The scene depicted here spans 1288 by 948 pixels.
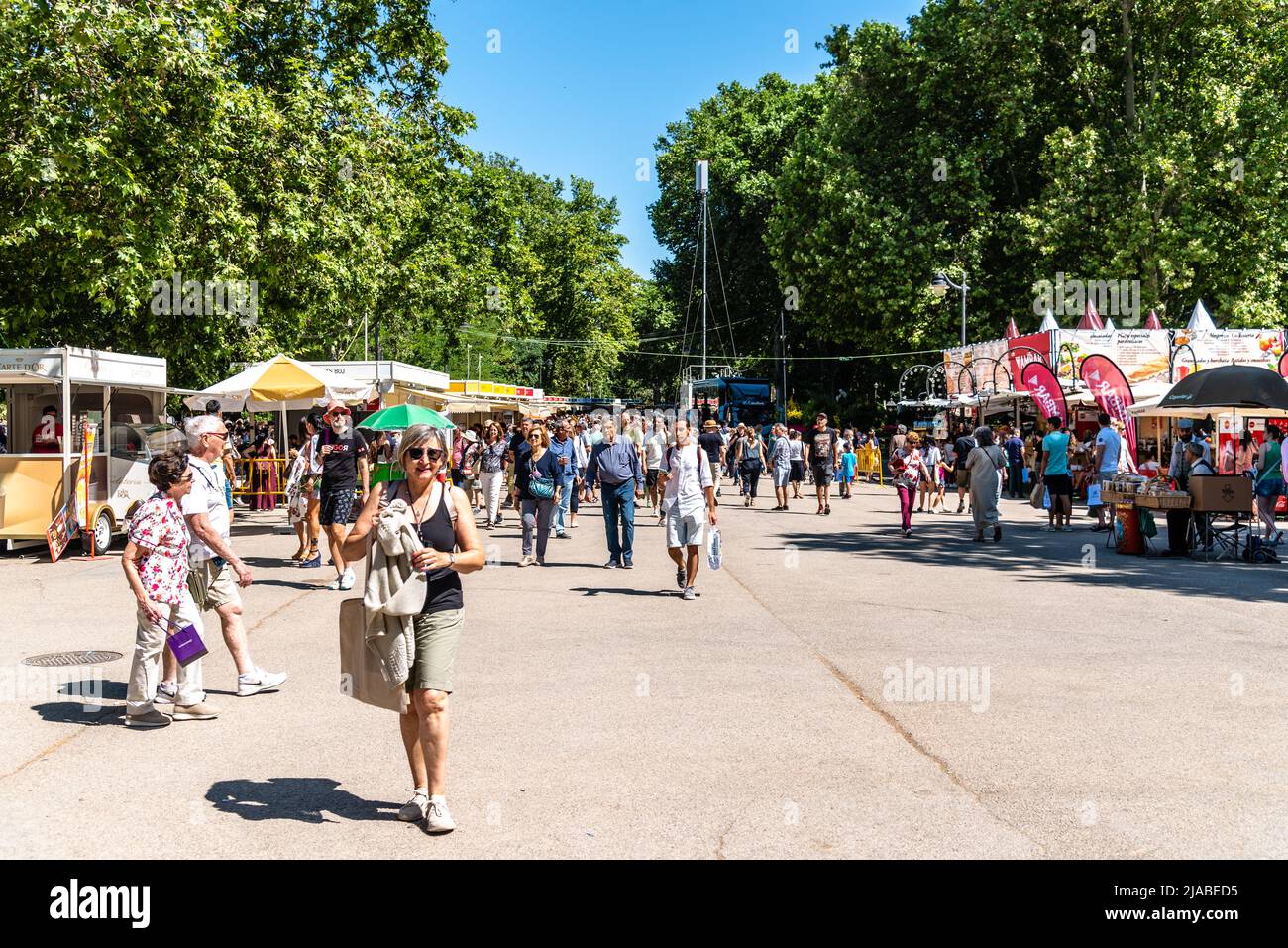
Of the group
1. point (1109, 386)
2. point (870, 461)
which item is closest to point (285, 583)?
point (1109, 386)

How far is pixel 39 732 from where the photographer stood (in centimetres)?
652

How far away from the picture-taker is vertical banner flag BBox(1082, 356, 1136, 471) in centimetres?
2755

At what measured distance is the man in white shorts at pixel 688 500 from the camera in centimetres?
1167

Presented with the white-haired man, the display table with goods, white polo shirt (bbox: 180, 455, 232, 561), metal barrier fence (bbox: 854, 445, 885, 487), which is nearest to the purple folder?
the white-haired man

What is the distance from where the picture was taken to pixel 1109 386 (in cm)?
2792

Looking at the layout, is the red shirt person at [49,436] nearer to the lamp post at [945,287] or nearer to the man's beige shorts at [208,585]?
the man's beige shorts at [208,585]

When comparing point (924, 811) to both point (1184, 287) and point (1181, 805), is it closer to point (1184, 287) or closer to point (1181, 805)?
point (1181, 805)

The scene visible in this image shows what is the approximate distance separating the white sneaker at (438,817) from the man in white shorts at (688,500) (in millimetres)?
6989

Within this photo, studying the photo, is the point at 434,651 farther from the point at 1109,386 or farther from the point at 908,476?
the point at 1109,386

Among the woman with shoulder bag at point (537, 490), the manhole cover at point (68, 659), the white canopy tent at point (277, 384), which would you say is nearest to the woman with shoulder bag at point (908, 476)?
the woman with shoulder bag at point (537, 490)

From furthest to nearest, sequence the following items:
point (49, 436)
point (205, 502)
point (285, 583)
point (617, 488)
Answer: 1. point (49, 436)
2. point (617, 488)
3. point (285, 583)
4. point (205, 502)

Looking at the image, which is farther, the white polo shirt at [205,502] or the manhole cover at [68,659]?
the manhole cover at [68,659]

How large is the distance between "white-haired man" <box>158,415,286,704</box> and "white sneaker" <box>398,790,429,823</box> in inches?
104

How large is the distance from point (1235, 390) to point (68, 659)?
15147 mm
